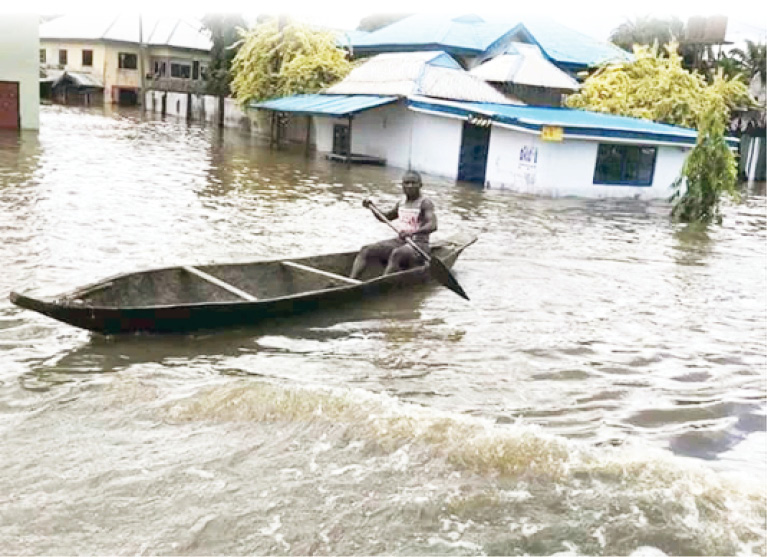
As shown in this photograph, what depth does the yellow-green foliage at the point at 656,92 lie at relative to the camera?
83.5ft

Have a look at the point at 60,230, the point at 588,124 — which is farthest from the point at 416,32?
the point at 60,230

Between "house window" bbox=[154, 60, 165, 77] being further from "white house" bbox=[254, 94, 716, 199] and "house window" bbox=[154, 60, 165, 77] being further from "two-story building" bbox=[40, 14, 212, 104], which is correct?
"white house" bbox=[254, 94, 716, 199]

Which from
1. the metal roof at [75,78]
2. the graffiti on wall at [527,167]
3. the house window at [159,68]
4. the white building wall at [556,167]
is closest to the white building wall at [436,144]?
the white building wall at [556,167]

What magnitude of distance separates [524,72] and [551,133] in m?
7.79

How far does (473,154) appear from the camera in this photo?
23.2 m

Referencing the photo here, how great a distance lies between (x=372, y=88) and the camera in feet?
88.1

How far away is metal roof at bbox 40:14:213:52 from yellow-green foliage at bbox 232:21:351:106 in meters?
19.7

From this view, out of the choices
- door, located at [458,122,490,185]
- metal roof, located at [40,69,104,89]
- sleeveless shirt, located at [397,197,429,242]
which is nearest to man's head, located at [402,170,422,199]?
sleeveless shirt, located at [397,197,429,242]

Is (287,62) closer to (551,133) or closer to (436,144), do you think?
(436,144)

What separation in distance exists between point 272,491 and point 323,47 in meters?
28.0

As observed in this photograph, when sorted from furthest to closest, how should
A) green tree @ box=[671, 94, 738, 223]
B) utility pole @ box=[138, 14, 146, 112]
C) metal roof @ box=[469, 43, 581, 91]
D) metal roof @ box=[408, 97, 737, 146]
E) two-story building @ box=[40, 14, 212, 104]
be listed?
two-story building @ box=[40, 14, 212, 104] < utility pole @ box=[138, 14, 146, 112] < metal roof @ box=[469, 43, 581, 91] < metal roof @ box=[408, 97, 737, 146] < green tree @ box=[671, 94, 738, 223]

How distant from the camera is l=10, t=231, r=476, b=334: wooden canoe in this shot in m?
6.85

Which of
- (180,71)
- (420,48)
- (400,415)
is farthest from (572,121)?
(180,71)

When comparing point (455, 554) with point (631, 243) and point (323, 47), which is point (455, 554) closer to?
point (631, 243)
